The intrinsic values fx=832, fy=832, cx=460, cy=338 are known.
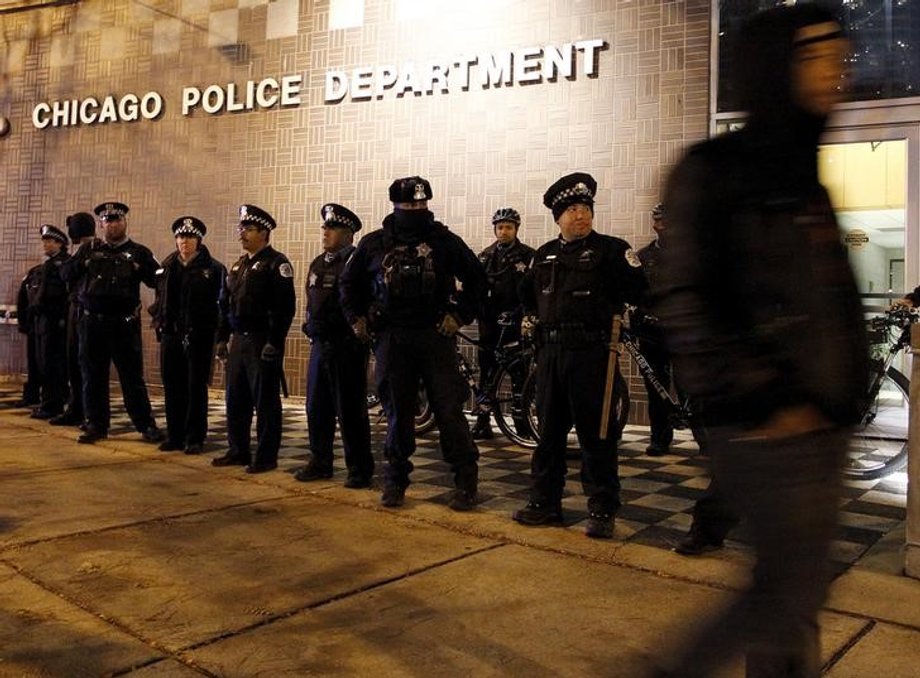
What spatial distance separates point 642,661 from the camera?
266cm

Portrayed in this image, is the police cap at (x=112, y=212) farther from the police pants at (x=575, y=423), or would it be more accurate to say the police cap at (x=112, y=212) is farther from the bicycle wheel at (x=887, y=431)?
the bicycle wheel at (x=887, y=431)

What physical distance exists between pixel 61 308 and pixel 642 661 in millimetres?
7671

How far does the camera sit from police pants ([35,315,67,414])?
27.6 feet

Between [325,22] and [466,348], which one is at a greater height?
[325,22]

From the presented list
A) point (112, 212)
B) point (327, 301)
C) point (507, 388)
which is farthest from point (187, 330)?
point (507, 388)

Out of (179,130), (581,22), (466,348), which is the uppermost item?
(581,22)

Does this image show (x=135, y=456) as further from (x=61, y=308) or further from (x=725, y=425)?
(x=725, y=425)

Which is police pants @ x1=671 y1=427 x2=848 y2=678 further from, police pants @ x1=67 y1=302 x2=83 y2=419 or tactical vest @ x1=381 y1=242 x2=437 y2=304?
police pants @ x1=67 y1=302 x2=83 y2=419

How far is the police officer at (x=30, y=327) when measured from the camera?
877cm

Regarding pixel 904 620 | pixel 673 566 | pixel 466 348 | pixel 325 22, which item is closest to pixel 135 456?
pixel 466 348

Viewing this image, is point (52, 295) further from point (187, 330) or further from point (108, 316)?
point (187, 330)

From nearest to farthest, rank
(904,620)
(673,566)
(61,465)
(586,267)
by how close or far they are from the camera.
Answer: (904,620), (673,566), (586,267), (61,465)

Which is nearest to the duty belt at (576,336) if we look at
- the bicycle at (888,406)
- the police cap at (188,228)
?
the bicycle at (888,406)

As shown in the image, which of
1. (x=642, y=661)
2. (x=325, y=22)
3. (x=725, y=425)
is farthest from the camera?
(x=325, y=22)
